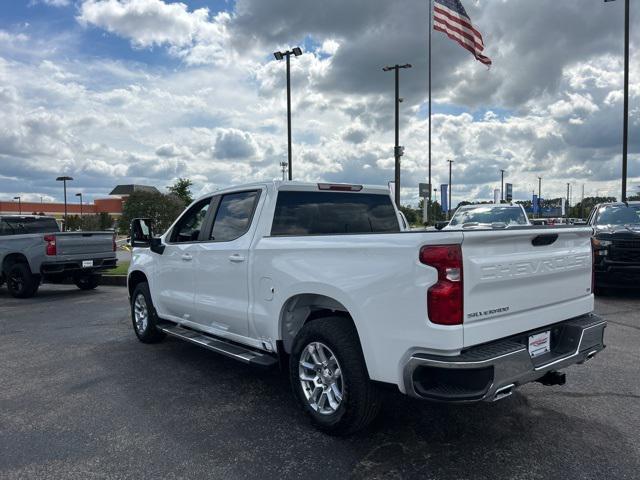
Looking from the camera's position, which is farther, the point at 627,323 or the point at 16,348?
the point at 627,323

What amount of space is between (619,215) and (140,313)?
9070 mm

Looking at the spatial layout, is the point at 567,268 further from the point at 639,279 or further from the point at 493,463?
the point at 639,279

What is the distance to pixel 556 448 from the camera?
11.2 ft

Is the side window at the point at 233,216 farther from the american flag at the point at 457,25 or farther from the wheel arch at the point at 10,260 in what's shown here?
the american flag at the point at 457,25

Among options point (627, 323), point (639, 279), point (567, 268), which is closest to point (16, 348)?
point (567, 268)

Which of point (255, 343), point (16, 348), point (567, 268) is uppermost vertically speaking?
point (567, 268)

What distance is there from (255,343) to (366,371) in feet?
4.50

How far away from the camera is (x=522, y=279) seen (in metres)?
3.29

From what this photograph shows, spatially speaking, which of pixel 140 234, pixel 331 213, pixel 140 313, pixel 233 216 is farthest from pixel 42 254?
pixel 331 213

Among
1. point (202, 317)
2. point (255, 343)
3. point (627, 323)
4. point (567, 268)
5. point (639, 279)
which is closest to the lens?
point (567, 268)

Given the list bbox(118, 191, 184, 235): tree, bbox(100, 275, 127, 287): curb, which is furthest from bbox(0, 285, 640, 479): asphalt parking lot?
bbox(118, 191, 184, 235): tree

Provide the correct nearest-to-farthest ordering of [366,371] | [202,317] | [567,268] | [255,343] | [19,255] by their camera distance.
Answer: [366,371], [567,268], [255,343], [202,317], [19,255]

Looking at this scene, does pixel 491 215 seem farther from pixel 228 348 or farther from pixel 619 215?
pixel 228 348

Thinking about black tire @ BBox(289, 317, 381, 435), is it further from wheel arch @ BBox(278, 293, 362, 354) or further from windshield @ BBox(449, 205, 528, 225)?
windshield @ BBox(449, 205, 528, 225)
